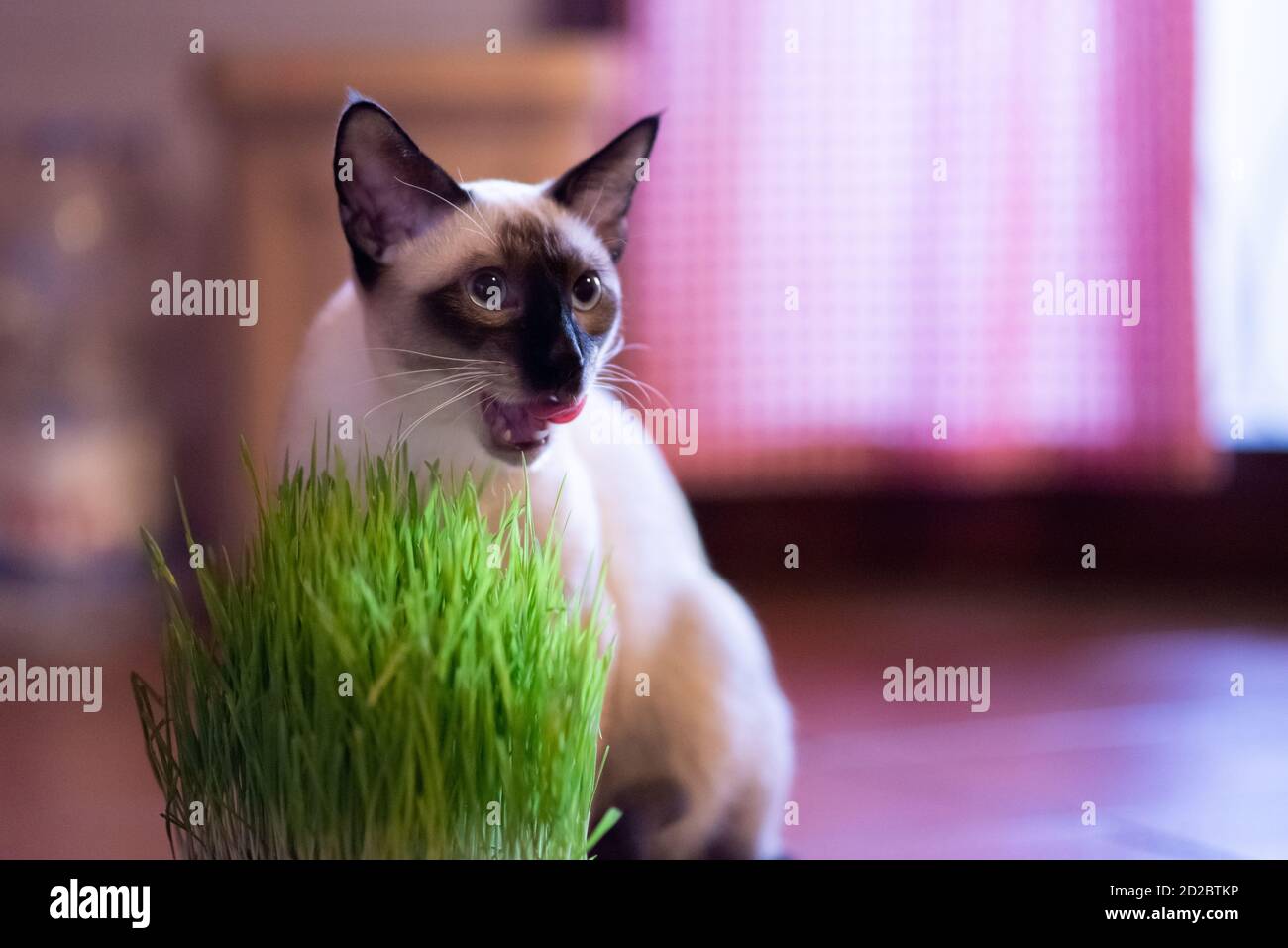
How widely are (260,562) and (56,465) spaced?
191cm

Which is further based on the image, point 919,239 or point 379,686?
point 919,239

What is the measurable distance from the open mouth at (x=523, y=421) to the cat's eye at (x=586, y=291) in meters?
0.09

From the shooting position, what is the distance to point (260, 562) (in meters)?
0.88

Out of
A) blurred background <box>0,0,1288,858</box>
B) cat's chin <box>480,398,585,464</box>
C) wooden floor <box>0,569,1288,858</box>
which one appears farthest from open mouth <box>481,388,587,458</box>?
blurred background <box>0,0,1288,858</box>

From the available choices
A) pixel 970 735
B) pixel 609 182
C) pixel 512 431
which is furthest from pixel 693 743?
pixel 970 735

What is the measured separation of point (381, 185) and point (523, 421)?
20cm

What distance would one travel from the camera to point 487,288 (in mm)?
971

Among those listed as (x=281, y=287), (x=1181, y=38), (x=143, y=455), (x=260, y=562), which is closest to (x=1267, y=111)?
(x=1181, y=38)

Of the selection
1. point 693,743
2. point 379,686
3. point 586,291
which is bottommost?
point 693,743

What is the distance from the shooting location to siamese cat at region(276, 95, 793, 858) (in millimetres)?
954

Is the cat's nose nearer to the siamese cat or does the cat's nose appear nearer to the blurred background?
the siamese cat

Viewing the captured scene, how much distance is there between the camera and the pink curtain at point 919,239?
3152mm

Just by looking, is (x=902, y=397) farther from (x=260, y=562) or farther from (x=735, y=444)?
(x=260, y=562)

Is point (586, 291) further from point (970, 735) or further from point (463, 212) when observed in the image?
point (970, 735)
